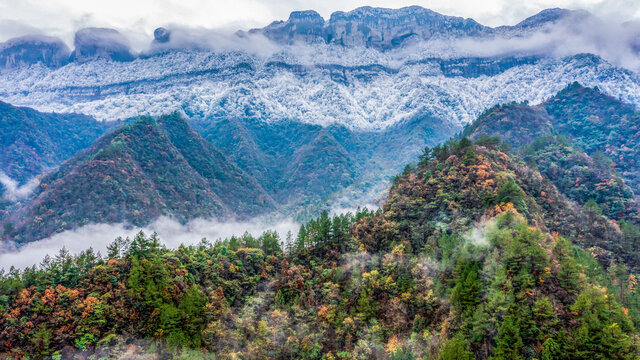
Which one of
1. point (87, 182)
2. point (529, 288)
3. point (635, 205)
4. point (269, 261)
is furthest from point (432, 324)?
point (87, 182)

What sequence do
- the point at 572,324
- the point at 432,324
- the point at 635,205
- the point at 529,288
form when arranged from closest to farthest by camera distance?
the point at 572,324 < the point at 529,288 < the point at 432,324 < the point at 635,205

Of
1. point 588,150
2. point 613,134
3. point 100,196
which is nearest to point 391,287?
point 100,196

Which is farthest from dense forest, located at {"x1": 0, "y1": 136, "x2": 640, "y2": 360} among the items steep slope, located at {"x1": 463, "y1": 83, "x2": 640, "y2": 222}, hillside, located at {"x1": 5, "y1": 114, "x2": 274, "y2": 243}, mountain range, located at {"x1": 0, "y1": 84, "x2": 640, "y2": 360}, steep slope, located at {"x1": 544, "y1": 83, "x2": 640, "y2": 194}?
hillside, located at {"x1": 5, "y1": 114, "x2": 274, "y2": 243}

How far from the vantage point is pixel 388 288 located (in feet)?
→ 270

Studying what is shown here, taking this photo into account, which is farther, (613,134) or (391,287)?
(613,134)

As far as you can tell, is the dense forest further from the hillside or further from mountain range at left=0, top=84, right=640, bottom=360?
the hillside

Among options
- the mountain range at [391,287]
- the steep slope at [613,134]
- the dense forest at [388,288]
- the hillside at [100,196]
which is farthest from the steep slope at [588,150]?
the hillside at [100,196]

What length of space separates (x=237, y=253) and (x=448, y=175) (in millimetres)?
59677

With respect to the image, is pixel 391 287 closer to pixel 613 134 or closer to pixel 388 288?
pixel 388 288

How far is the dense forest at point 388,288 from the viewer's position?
60375mm

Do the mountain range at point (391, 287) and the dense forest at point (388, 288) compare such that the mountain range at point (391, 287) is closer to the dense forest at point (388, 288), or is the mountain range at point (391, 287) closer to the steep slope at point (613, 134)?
the dense forest at point (388, 288)

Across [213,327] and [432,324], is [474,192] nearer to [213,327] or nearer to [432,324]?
[432,324]

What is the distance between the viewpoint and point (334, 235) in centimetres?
10531

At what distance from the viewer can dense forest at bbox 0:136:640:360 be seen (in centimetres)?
6038
